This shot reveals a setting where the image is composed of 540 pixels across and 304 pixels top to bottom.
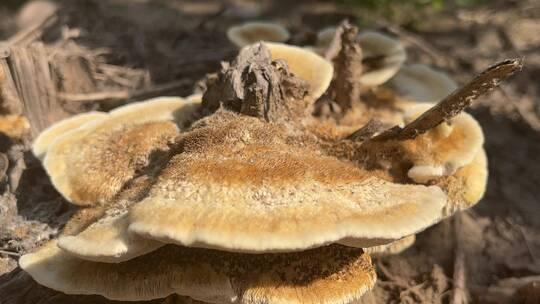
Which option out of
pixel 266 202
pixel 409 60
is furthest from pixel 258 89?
pixel 409 60

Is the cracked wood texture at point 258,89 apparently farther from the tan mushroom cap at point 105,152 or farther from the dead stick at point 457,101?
the dead stick at point 457,101

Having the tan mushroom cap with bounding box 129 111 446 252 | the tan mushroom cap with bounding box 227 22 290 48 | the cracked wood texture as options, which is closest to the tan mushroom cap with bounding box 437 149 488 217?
the tan mushroom cap with bounding box 129 111 446 252

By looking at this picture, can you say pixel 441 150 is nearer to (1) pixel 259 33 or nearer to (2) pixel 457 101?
(2) pixel 457 101

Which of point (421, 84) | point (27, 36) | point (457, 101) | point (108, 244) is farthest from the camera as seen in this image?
point (27, 36)

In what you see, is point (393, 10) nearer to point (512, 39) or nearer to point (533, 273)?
point (512, 39)

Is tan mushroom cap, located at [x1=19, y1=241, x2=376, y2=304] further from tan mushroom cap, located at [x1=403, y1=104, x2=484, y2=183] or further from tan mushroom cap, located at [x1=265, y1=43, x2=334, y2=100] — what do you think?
tan mushroom cap, located at [x1=265, y1=43, x2=334, y2=100]

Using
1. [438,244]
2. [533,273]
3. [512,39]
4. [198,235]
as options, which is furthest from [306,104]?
[512,39]

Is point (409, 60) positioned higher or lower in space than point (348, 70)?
lower

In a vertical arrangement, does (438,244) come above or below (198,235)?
below
